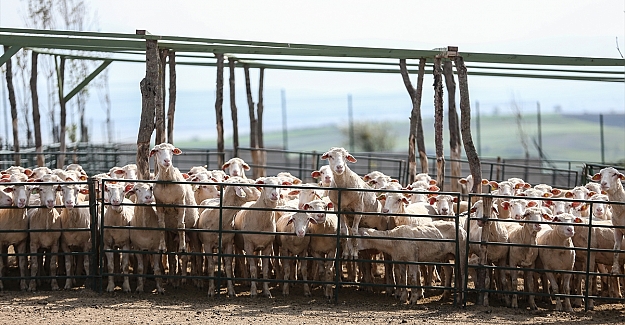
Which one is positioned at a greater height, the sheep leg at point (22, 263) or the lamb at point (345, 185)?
the lamb at point (345, 185)

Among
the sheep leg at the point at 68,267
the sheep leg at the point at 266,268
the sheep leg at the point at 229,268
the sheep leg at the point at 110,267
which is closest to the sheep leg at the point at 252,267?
the sheep leg at the point at 266,268

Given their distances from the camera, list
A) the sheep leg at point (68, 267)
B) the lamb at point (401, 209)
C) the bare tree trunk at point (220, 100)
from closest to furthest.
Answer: the sheep leg at point (68, 267)
the lamb at point (401, 209)
the bare tree trunk at point (220, 100)

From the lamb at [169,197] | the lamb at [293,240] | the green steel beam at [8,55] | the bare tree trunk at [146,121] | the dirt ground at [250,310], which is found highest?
the green steel beam at [8,55]

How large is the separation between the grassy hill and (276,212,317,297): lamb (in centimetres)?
3253

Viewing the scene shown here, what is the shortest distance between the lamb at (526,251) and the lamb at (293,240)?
8.46 ft

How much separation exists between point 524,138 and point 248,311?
132 feet

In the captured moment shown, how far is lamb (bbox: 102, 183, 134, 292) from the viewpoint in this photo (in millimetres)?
10461

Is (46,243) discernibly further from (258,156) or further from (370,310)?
(258,156)

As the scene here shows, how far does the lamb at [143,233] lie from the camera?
10539mm

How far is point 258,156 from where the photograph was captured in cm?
1862

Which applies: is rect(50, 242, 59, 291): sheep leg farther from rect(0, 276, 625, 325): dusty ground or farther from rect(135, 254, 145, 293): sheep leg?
rect(135, 254, 145, 293): sheep leg

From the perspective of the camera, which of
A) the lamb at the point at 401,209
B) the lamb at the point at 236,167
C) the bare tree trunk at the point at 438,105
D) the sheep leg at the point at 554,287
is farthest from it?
the bare tree trunk at the point at 438,105

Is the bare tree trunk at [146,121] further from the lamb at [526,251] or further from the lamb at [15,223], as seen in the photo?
the lamb at [526,251]

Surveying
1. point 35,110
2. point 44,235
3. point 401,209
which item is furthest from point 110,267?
point 35,110
